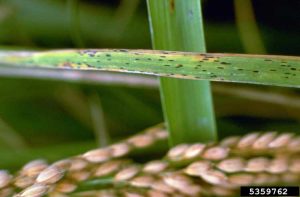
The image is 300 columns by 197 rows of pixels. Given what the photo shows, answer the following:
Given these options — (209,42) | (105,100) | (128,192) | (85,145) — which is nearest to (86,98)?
(105,100)

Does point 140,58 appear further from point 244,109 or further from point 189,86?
point 244,109

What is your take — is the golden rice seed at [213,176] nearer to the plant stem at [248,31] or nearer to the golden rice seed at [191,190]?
the golden rice seed at [191,190]

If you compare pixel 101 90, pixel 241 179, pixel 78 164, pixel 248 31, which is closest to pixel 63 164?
pixel 78 164

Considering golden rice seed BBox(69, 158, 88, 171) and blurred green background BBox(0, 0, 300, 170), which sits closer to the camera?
golden rice seed BBox(69, 158, 88, 171)

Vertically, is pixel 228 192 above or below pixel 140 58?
below

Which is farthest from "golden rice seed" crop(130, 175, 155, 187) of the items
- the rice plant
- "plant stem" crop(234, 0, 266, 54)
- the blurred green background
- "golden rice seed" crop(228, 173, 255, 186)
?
"plant stem" crop(234, 0, 266, 54)

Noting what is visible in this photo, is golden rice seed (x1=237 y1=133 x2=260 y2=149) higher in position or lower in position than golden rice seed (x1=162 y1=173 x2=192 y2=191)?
higher

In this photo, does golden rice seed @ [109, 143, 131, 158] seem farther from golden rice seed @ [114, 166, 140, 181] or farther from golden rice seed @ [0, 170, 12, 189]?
golden rice seed @ [0, 170, 12, 189]
